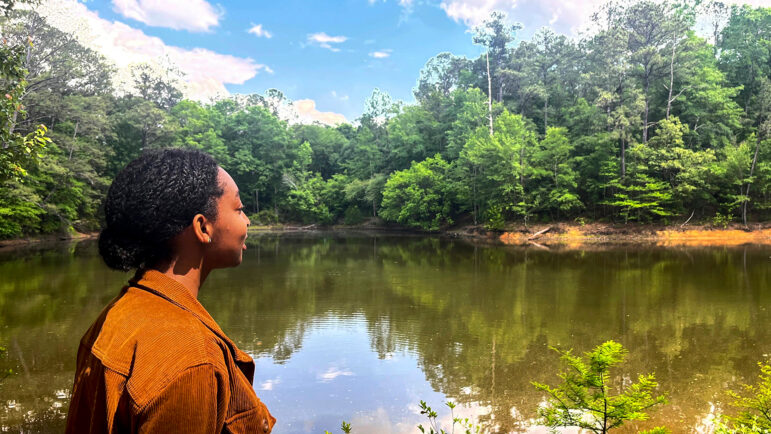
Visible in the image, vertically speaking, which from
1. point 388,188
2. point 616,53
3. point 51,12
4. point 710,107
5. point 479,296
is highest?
point 51,12

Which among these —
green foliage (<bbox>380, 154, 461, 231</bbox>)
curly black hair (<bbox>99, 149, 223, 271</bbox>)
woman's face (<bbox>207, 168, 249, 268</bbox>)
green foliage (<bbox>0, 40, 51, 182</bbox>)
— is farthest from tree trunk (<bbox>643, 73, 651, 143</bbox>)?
curly black hair (<bbox>99, 149, 223, 271</bbox>)

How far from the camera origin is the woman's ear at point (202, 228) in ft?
3.69

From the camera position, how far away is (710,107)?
27.2m

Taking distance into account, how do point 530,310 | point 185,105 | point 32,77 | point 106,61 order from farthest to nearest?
point 185,105 < point 106,61 < point 32,77 < point 530,310

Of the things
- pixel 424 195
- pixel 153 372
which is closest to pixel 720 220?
pixel 424 195

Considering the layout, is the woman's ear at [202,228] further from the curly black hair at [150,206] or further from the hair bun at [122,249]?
the hair bun at [122,249]

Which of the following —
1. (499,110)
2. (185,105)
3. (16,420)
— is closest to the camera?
(16,420)

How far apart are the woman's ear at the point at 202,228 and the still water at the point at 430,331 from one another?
13.1 ft

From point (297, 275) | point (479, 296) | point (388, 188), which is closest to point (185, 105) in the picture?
point (388, 188)

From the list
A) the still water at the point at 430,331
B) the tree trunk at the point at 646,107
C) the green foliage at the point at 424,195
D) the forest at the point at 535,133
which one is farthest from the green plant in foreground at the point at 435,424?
the green foliage at the point at 424,195

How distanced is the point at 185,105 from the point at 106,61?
39.2 feet

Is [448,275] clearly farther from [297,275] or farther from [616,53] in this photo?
[616,53]

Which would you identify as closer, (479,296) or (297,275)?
(479,296)

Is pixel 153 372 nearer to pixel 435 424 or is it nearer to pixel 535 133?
pixel 435 424
